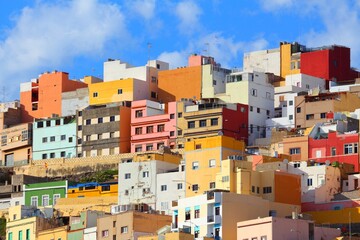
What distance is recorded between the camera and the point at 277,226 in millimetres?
69812

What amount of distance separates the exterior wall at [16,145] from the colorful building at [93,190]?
15.4 m

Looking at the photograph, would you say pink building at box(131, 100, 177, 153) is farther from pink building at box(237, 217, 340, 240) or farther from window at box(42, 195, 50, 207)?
pink building at box(237, 217, 340, 240)

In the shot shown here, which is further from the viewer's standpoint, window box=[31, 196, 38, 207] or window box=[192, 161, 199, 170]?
window box=[31, 196, 38, 207]

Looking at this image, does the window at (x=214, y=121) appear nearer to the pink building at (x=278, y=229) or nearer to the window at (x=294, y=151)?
the window at (x=294, y=151)

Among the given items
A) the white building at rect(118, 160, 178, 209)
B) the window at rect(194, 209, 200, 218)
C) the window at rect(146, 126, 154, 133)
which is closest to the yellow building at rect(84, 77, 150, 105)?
the window at rect(146, 126, 154, 133)

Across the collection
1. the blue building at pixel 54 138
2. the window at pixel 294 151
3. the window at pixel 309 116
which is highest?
the window at pixel 309 116

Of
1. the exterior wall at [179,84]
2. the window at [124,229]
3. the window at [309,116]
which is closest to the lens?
the window at [124,229]

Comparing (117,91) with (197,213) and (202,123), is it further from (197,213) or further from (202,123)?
(197,213)

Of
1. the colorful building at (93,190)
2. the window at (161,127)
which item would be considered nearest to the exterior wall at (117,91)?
the window at (161,127)

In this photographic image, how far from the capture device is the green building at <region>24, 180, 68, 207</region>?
97.5 m

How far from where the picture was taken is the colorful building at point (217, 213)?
73688 millimetres

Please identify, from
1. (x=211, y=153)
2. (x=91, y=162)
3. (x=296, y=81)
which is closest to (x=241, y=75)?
(x=296, y=81)

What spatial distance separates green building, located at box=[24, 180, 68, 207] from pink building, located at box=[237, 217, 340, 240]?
94.1 ft

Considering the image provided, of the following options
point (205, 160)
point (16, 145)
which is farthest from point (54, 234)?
point (16, 145)
